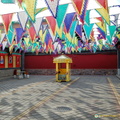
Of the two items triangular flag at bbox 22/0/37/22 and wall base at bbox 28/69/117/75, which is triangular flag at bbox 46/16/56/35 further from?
wall base at bbox 28/69/117/75

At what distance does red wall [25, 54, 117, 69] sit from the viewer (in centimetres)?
2370

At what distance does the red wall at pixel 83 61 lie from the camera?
77.8 feet

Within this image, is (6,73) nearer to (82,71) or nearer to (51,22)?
(82,71)

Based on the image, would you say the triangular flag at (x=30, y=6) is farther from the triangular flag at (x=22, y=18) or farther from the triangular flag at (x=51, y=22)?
the triangular flag at (x=51, y=22)

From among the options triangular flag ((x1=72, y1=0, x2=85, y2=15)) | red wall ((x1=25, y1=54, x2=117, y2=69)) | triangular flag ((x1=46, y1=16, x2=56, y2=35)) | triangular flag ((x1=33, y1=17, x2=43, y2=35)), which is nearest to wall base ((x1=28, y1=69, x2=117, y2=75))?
red wall ((x1=25, y1=54, x2=117, y2=69))

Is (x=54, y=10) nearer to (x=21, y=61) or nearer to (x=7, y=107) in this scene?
(x=7, y=107)

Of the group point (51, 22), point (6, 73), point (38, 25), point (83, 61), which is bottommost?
point (6, 73)

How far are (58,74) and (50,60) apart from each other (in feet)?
33.2

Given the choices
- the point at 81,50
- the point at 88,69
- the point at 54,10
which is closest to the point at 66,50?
the point at 81,50

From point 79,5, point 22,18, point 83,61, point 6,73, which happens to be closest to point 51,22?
point 22,18

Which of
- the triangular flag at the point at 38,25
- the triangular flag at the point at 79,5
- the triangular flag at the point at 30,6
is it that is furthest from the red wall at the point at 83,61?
the triangular flag at the point at 30,6

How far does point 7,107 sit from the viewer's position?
647cm

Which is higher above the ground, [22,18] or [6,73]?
[22,18]

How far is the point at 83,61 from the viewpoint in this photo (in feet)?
80.6
